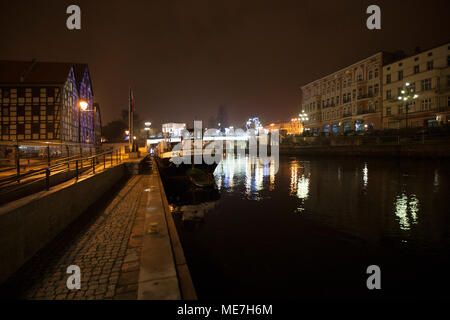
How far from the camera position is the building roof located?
32125 millimetres

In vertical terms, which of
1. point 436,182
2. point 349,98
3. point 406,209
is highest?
point 349,98

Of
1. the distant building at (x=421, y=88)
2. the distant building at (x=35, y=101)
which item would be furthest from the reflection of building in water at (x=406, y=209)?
the distant building at (x=35, y=101)

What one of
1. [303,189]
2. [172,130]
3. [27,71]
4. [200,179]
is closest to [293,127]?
[172,130]

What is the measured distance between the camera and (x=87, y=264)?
4941 millimetres

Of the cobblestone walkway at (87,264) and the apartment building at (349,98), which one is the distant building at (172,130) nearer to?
the cobblestone walkway at (87,264)

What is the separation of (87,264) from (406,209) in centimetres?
1483

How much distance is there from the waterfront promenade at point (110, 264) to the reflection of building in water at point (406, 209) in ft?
33.7

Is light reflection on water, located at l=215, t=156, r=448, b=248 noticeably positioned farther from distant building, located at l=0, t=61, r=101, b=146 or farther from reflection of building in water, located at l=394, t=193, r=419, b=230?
distant building, located at l=0, t=61, r=101, b=146

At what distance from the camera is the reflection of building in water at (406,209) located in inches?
441

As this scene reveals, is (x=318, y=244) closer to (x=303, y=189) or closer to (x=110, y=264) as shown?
(x=110, y=264)

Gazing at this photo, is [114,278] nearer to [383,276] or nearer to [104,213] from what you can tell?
[104,213]
